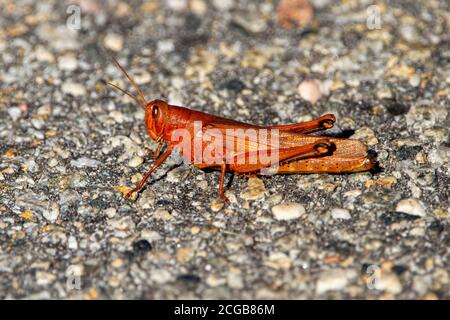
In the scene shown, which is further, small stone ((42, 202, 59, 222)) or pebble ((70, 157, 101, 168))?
pebble ((70, 157, 101, 168))

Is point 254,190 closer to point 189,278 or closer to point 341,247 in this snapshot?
point 341,247

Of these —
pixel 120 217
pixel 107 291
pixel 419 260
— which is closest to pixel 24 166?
pixel 120 217

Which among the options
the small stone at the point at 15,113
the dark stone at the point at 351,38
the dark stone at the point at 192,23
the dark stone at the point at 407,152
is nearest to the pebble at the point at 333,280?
the dark stone at the point at 407,152

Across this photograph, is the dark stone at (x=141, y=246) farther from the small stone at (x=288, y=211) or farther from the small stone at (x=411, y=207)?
the small stone at (x=411, y=207)

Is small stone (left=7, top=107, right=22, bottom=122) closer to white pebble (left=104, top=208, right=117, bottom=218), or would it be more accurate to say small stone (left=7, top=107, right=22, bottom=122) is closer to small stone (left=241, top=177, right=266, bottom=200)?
white pebble (left=104, top=208, right=117, bottom=218)

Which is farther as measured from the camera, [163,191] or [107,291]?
[163,191]

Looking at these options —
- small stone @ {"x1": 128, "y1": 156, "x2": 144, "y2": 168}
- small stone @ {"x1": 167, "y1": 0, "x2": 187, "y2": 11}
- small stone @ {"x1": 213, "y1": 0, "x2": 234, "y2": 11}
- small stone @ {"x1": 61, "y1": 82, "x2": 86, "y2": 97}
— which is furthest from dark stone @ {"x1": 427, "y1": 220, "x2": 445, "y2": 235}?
small stone @ {"x1": 167, "y1": 0, "x2": 187, "y2": 11}
